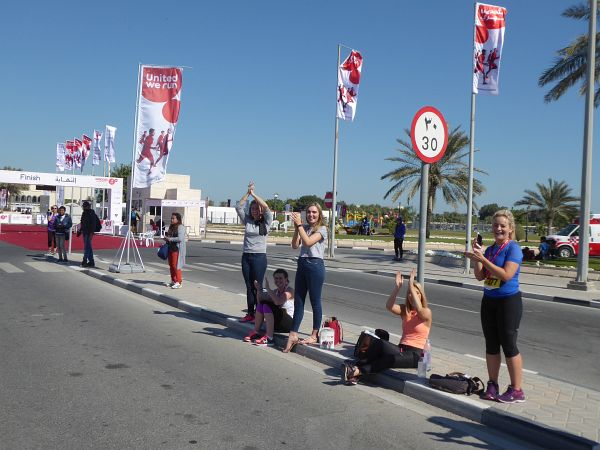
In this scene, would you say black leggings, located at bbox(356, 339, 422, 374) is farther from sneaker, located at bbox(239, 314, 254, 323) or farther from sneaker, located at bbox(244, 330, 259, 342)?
sneaker, located at bbox(239, 314, 254, 323)

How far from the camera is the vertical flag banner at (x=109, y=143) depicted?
46.1 metres

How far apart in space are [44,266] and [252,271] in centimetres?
1129

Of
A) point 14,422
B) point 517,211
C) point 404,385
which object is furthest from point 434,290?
point 517,211

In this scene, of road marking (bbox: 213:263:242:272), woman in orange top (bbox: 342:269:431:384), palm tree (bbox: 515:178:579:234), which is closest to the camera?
woman in orange top (bbox: 342:269:431:384)

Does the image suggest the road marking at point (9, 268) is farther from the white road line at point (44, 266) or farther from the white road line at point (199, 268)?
the white road line at point (199, 268)

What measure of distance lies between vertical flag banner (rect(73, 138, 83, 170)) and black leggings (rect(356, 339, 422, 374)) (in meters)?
45.7

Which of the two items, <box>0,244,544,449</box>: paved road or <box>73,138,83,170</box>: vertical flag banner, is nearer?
<box>0,244,544,449</box>: paved road

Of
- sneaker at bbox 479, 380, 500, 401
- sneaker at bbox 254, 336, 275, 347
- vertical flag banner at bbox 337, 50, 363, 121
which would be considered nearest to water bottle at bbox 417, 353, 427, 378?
sneaker at bbox 479, 380, 500, 401

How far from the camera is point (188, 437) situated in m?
4.16

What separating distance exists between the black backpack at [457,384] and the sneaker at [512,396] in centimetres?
25

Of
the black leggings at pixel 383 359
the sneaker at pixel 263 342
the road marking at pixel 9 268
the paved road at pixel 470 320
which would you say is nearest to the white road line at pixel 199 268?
the paved road at pixel 470 320

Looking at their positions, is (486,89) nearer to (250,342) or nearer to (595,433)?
(250,342)

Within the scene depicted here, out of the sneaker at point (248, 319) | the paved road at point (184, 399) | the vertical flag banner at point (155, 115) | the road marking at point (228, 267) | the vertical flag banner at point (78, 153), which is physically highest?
the vertical flag banner at point (78, 153)

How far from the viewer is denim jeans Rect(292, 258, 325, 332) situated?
669cm
